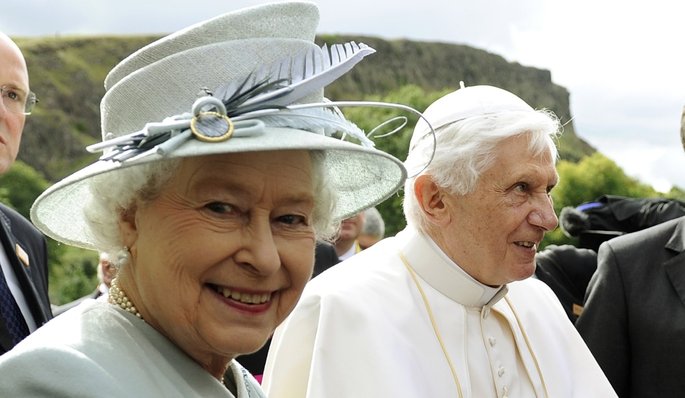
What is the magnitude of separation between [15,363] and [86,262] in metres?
44.2

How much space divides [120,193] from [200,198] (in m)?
0.17

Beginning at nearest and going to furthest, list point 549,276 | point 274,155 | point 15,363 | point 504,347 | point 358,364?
point 15,363 < point 274,155 < point 358,364 < point 504,347 < point 549,276

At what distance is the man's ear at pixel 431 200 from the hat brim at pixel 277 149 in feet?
4.51

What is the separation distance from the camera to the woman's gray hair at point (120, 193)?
7.25 ft

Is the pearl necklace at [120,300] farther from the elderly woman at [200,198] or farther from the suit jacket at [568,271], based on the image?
the suit jacket at [568,271]

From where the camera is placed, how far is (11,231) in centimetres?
420

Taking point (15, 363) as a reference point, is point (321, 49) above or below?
above

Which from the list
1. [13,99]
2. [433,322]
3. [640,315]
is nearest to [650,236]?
[640,315]

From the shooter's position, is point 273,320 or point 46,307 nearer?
point 273,320

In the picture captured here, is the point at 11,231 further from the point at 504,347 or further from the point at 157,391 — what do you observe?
the point at 157,391

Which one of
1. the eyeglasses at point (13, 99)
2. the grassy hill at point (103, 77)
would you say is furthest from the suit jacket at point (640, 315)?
the grassy hill at point (103, 77)

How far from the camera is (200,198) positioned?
2.21 m

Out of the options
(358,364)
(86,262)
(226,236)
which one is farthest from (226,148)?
(86,262)

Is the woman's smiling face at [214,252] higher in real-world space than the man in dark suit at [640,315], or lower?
higher
